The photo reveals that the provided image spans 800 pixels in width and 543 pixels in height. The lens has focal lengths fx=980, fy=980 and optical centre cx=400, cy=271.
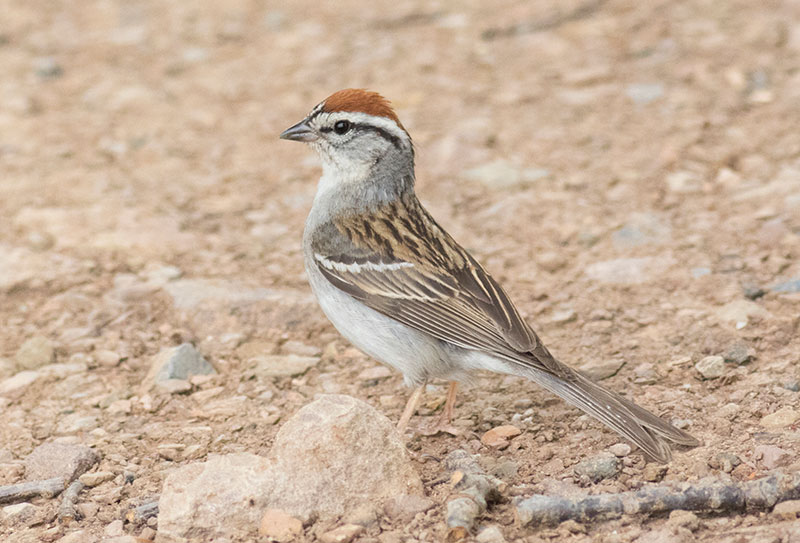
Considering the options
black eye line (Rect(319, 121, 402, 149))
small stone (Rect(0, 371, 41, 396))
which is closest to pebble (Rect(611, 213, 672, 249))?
black eye line (Rect(319, 121, 402, 149))

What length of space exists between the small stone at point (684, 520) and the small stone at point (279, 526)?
153cm

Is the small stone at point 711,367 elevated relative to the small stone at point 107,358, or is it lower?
lower

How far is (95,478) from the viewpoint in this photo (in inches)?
188

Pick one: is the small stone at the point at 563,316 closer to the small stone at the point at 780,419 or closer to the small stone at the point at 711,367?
the small stone at the point at 711,367

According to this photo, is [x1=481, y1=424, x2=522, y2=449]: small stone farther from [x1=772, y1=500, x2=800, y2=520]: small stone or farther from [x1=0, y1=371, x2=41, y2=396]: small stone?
[x1=0, y1=371, x2=41, y2=396]: small stone

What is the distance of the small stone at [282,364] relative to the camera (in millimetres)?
5875

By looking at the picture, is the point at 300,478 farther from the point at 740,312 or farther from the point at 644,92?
the point at 644,92

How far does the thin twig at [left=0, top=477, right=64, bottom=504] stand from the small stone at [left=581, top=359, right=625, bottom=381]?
2877 mm

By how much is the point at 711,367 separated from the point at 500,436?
126cm

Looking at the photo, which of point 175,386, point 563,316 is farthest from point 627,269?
point 175,386

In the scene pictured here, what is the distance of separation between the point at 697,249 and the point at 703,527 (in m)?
3.23

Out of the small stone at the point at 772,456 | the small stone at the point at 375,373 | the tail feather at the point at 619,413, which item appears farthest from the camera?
the small stone at the point at 375,373

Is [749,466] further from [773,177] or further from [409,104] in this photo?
[409,104]

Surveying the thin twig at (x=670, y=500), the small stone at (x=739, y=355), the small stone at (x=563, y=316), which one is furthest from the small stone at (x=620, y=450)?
the small stone at (x=563, y=316)
